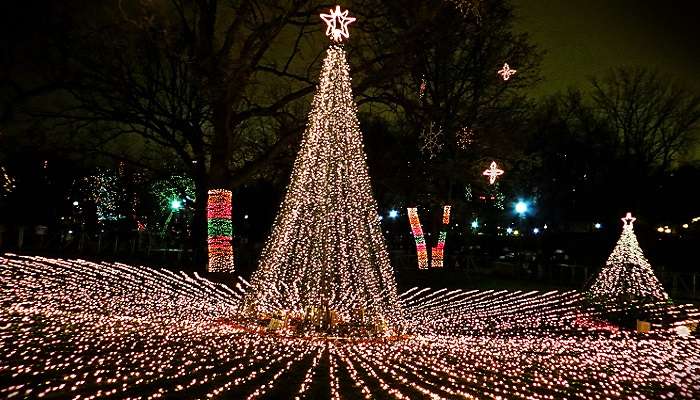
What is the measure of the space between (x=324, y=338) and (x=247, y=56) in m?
8.16

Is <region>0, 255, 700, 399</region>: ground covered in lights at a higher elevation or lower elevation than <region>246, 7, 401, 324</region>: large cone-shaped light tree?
lower

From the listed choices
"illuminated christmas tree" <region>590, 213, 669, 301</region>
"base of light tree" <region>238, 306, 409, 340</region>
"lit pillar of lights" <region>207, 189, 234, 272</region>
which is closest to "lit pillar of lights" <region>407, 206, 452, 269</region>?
"lit pillar of lights" <region>207, 189, 234, 272</region>

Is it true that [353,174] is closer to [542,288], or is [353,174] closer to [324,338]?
[324,338]

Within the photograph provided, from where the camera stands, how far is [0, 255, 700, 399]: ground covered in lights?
244 inches

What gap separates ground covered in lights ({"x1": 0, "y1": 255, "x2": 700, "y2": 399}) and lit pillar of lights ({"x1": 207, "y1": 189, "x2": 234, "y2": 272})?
13.0 feet

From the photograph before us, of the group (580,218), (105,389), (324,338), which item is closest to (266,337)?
(324,338)

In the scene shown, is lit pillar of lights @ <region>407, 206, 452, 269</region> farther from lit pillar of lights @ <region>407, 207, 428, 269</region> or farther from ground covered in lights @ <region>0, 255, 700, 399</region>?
ground covered in lights @ <region>0, 255, 700, 399</region>

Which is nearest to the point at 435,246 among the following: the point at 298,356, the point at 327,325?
the point at 327,325

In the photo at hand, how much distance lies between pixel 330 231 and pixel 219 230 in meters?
8.65

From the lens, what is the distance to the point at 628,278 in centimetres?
1361

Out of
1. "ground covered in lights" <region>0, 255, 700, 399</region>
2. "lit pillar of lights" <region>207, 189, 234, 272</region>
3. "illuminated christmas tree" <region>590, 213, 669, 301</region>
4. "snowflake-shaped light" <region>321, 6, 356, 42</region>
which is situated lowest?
"ground covered in lights" <region>0, 255, 700, 399</region>

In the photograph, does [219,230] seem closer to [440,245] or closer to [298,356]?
[298,356]

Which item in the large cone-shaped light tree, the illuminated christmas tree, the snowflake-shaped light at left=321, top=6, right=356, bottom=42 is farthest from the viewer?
the illuminated christmas tree

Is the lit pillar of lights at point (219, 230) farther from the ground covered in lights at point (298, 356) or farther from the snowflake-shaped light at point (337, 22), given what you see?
the snowflake-shaped light at point (337, 22)
